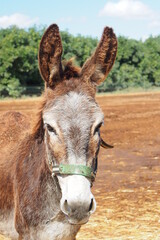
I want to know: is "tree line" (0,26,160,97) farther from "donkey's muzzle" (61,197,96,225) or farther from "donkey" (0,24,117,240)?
"donkey's muzzle" (61,197,96,225)

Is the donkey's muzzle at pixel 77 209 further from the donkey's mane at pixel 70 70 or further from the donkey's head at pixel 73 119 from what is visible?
the donkey's mane at pixel 70 70

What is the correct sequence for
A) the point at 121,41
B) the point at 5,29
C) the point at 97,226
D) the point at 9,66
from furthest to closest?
the point at 121,41 < the point at 5,29 < the point at 9,66 < the point at 97,226

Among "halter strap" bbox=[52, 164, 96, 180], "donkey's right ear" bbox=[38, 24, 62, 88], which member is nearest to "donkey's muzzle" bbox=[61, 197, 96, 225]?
"halter strap" bbox=[52, 164, 96, 180]

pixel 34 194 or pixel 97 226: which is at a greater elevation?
pixel 34 194

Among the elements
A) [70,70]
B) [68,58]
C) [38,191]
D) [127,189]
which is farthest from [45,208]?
[68,58]

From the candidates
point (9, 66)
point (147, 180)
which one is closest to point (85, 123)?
point (147, 180)

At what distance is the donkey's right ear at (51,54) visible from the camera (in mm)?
3477

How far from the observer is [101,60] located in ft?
11.8

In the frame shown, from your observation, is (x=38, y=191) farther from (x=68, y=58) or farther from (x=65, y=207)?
(x=68, y=58)

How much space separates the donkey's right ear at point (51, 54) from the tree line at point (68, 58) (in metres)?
28.2

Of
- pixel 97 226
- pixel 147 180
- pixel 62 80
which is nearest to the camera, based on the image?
pixel 62 80

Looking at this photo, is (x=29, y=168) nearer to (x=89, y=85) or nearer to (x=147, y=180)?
(x=89, y=85)

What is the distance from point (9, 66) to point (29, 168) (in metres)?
36.8

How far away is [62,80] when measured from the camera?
11.7 feet
